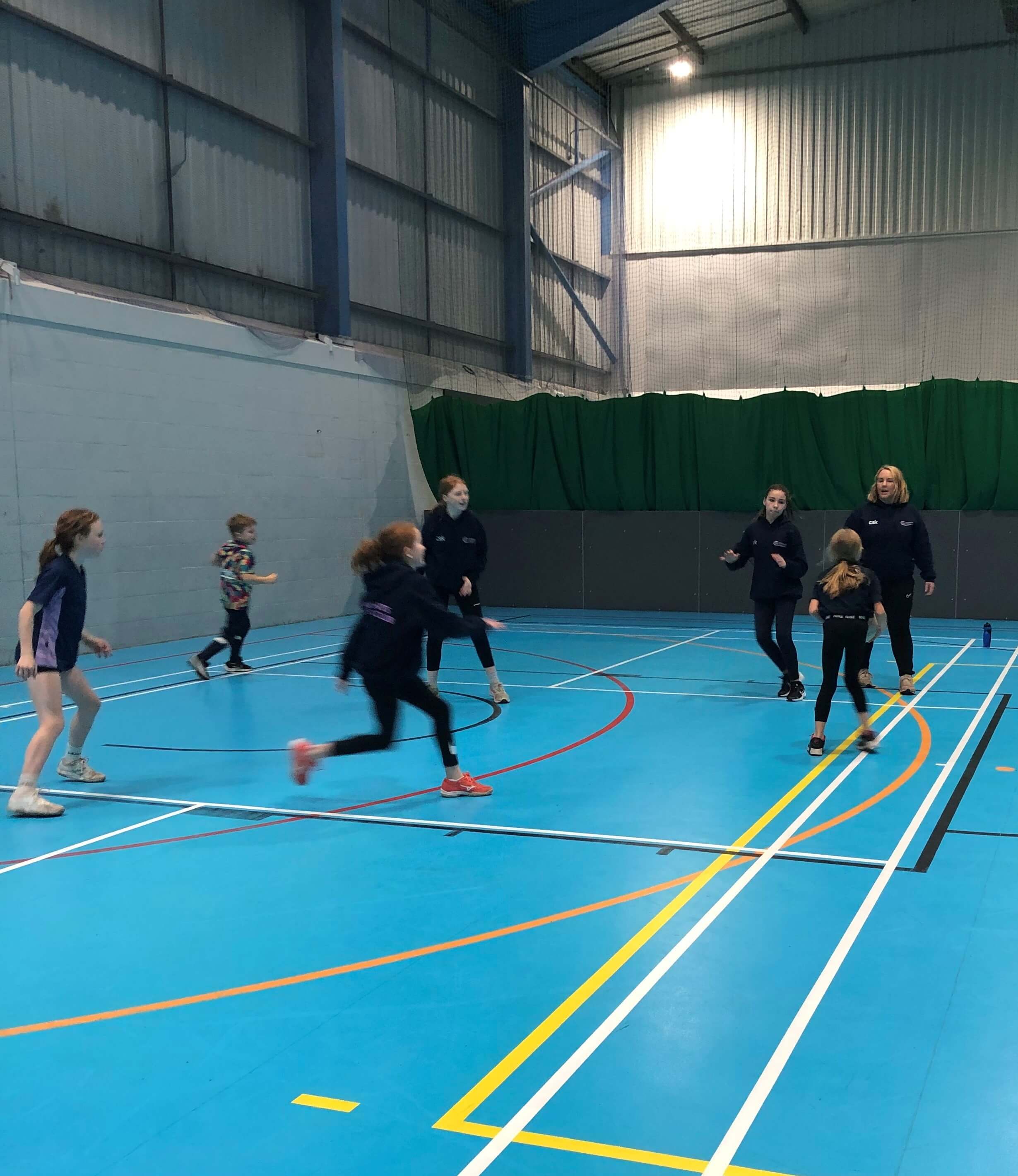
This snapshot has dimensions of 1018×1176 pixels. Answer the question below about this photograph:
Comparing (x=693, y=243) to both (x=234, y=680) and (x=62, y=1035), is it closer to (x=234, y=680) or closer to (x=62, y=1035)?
(x=234, y=680)

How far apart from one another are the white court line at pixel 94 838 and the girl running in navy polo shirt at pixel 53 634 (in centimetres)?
26

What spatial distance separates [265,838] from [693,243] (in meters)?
20.9

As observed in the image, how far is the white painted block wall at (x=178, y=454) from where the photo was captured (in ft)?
39.3

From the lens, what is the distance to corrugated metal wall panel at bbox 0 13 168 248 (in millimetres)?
12297

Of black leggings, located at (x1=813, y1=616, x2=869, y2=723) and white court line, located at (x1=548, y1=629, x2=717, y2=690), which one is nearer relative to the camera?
black leggings, located at (x1=813, y1=616, x2=869, y2=723)

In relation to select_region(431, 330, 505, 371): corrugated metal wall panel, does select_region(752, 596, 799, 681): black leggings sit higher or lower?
lower

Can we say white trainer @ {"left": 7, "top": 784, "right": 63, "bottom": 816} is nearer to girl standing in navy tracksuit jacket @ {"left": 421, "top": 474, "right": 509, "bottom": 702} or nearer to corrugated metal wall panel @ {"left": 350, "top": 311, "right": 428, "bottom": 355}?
girl standing in navy tracksuit jacket @ {"left": 421, "top": 474, "right": 509, "bottom": 702}

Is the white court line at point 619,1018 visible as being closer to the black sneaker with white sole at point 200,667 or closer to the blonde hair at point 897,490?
the blonde hair at point 897,490

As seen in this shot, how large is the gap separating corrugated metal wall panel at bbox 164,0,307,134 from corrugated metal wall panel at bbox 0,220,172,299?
8.82 feet

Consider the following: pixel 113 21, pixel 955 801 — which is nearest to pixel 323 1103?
pixel 955 801

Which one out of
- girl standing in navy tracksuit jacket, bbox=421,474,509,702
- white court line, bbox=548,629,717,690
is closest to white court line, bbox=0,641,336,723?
girl standing in navy tracksuit jacket, bbox=421,474,509,702

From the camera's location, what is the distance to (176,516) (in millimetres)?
13898

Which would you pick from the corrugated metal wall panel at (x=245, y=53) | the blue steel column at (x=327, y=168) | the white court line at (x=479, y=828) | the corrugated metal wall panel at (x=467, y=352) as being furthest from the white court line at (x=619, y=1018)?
the corrugated metal wall panel at (x=467, y=352)

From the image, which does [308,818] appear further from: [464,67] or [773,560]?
[464,67]
